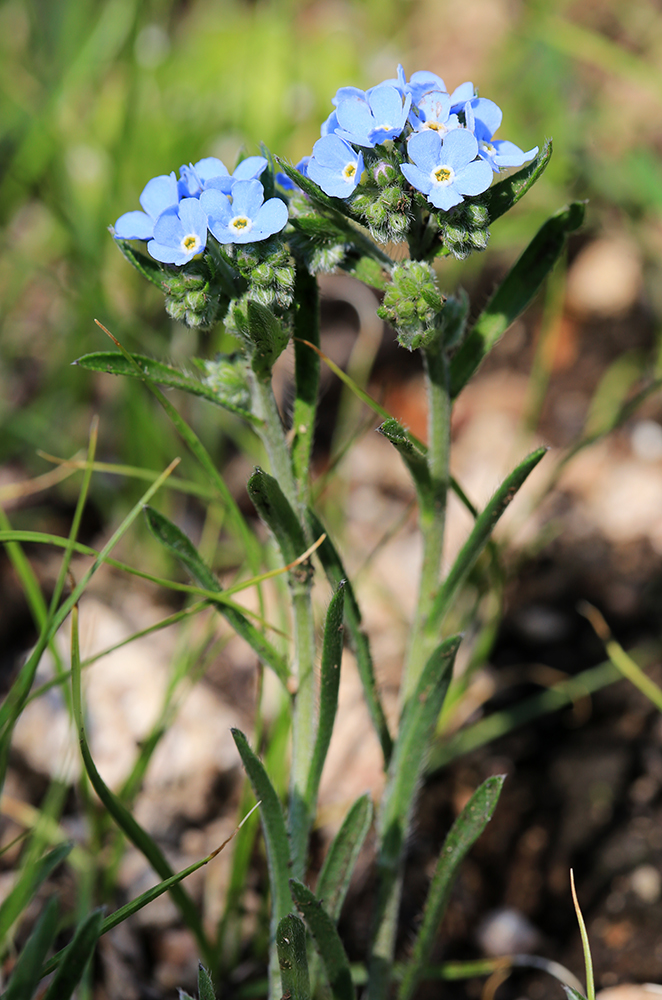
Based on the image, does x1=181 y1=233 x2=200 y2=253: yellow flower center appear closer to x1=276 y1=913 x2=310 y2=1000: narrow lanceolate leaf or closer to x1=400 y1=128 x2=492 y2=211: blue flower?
x1=400 y1=128 x2=492 y2=211: blue flower

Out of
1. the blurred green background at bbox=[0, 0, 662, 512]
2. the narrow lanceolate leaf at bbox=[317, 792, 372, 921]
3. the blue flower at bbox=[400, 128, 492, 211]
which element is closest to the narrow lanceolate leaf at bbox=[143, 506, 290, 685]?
the narrow lanceolate leaf at bbox=[317, 792, 372, 921]

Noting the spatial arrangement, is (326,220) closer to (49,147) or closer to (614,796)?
(614,796)

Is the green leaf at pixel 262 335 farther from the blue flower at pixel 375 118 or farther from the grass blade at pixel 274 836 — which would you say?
the grass blade at pixel 274 836

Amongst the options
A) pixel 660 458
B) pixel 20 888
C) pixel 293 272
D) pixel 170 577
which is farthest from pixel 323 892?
pixel 660 458

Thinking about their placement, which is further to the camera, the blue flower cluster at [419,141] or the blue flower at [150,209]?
the blue flower at [150,209]

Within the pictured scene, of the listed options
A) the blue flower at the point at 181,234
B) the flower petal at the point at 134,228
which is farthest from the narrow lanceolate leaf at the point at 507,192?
the flower petal at the point at 134,228
